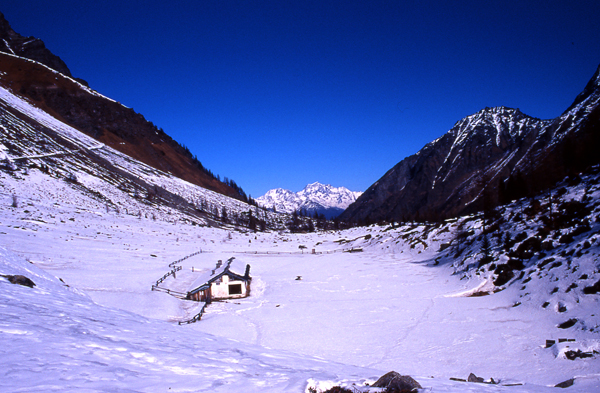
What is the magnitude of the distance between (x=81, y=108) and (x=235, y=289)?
176352 millimetres

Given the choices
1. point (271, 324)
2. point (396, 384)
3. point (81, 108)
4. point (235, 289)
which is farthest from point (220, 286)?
point (81, 108)

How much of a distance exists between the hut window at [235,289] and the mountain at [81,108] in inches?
5494

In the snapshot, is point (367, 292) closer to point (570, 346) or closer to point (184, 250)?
point (570, 346)

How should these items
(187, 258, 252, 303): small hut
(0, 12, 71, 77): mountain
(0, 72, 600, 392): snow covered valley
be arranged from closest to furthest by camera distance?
(0, 72, 600, 392): snow covered valley < (187, 258, 252, 303): small hut < (0, 12, 71, 77): mountain

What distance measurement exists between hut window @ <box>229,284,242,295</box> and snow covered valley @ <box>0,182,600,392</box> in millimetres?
1722

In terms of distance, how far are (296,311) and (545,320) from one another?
15.5m

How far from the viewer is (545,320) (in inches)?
640

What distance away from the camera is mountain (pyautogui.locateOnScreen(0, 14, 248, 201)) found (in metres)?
149

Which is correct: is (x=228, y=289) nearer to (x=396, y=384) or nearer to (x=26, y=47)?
(x=396, y=384)

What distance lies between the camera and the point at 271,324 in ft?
69.1

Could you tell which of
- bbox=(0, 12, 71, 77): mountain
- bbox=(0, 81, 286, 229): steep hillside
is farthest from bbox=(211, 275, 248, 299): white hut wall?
bbox=(0, 12, 71, 77): mountain

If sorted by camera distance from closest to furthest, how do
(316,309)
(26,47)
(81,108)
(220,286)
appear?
(316,309)
(220,286)
(81,108)
(26,47)

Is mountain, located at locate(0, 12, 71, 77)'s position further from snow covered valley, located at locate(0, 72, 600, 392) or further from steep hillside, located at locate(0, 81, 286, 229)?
snow covered valley, located at locate(0, 72, 600, 392)

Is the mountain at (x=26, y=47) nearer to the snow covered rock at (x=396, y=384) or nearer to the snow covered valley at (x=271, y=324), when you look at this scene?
the snow covered valley at (x=271, y=324)
